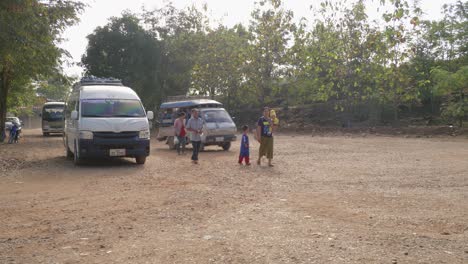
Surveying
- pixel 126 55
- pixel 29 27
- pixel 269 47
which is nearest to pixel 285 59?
pixel 269 47

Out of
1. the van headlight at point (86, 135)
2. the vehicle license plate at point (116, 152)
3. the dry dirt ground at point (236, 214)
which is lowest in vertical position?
the dry dirt ground at point (236, 214)

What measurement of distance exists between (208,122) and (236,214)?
500 inches

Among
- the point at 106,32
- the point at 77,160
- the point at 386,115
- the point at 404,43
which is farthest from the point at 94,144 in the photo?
the point at 106,32

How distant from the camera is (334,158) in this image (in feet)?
52.1

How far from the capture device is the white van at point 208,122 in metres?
19.6

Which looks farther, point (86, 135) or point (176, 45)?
point (176, 45)

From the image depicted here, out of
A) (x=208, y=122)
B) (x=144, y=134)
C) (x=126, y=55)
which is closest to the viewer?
(x=144, y=134)

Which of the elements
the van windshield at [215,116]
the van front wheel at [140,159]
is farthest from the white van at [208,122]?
the van front wheel at [140,159]

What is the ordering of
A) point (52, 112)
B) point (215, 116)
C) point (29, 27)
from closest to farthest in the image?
point (29, 27)
point (215, 116)
point (52, 112)

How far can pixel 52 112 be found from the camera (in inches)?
1393

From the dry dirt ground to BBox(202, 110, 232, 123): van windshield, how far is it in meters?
6.60

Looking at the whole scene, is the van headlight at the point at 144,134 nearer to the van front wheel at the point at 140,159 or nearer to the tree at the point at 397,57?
the van front wheel at the point at 140,159

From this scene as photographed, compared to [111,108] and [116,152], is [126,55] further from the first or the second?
[116,152]

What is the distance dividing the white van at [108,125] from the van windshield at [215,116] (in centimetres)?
530
